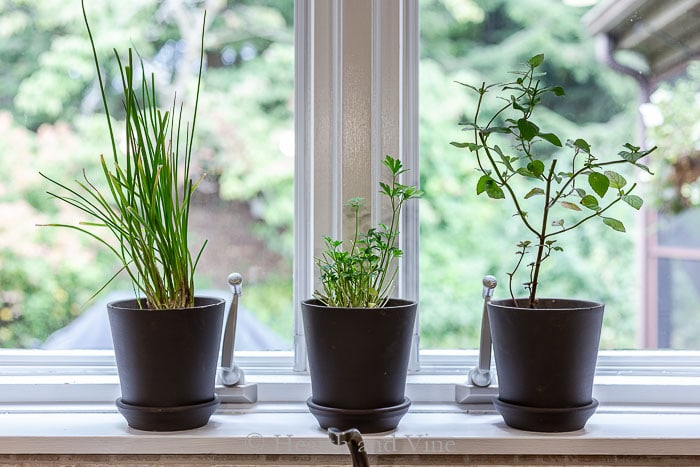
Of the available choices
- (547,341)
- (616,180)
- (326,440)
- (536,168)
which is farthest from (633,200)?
(326,440)

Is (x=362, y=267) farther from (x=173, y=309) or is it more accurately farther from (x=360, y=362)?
(x=173, y=309)

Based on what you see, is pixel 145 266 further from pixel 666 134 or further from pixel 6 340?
pixel 666 134

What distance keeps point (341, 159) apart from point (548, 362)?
50 cm

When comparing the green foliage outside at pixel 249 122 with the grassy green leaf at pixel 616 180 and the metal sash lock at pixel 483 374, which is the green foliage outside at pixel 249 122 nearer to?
the metal sash lock at pixel 483 374

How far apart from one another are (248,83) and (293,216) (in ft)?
0.85

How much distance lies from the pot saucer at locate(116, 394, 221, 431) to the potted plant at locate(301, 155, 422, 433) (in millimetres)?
181

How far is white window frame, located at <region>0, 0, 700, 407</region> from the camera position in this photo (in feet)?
4.62

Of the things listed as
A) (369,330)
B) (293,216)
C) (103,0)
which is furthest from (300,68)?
(369,330)

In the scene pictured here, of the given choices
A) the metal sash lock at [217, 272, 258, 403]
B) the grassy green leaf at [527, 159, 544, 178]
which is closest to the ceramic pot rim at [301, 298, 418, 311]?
the metal sash lock at [217, 272, 258, 403]

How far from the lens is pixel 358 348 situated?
3.98 ft

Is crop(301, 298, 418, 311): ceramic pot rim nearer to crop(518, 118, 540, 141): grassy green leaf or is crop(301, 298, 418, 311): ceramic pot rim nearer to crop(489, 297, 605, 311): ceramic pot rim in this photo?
crop(489, 297, 605, 311): ceramic pot rim

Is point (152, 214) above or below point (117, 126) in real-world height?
below

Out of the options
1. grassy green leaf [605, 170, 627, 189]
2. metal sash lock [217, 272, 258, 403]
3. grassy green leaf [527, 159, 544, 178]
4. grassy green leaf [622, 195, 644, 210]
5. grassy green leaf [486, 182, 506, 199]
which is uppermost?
grassy green leaf [527, 159, 544, 178]

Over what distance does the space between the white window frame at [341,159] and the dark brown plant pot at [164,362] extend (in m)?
0.20
